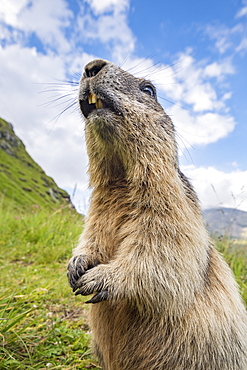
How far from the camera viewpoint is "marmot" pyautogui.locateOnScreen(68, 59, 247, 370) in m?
2.20

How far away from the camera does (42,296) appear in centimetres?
385

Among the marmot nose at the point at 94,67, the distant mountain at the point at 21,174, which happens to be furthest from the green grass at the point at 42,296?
the distant mountain at the point at 21,174

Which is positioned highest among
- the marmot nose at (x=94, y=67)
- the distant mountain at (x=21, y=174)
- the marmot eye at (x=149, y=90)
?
the distant mountain at (x=21, y=174)

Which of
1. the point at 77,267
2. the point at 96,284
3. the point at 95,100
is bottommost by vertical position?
the point at 96,284

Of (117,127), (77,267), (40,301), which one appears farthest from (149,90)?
(40,301)

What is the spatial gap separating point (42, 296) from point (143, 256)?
2240 mm

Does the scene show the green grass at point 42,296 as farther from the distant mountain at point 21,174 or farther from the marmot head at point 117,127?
the distant mountain at point 21,174

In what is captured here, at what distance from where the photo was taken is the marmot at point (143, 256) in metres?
2.20

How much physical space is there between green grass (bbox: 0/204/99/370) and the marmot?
0.60 metres

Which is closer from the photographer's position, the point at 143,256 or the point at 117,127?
the point at 143,256

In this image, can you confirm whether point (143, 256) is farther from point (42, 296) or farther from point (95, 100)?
point (42, 296)

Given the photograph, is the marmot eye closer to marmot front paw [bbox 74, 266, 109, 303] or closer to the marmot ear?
the marmot ear

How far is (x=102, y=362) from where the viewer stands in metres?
2.66

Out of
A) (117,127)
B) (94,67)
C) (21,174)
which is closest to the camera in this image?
(117,127)
